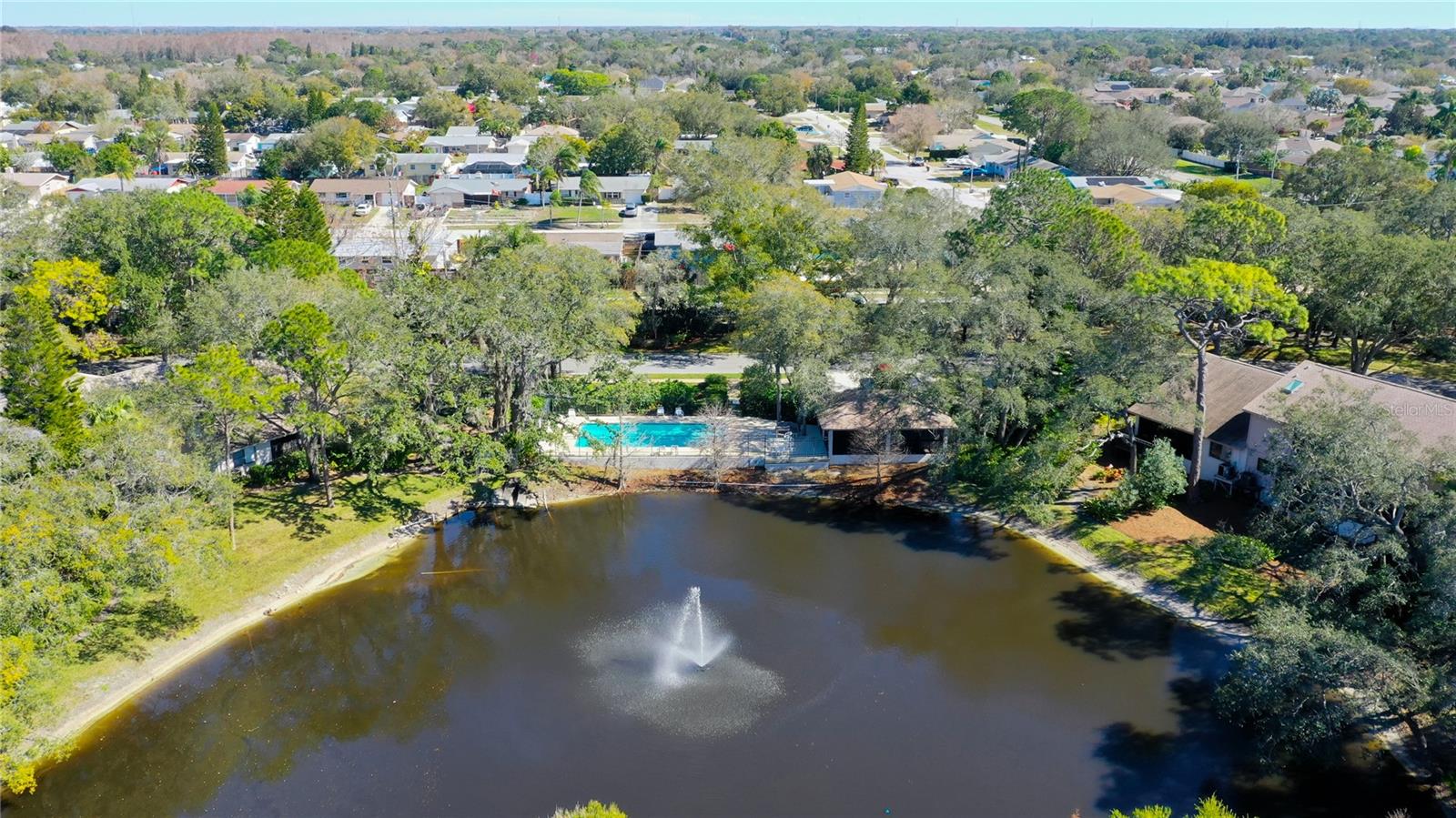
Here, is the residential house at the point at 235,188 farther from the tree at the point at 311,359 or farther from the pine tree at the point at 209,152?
the tree at the point at 311,359

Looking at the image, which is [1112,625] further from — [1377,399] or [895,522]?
[1377,399]

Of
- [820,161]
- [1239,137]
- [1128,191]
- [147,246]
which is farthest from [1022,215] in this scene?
[1239,137]

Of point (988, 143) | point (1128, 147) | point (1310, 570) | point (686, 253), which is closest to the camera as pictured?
point (1310, 570)

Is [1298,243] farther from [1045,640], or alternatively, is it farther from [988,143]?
[988,143]

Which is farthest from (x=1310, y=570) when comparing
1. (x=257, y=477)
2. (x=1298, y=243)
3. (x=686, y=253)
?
(x=686, y=253)

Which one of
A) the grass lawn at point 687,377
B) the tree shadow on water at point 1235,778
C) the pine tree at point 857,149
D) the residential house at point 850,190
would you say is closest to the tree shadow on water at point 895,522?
the tree shadow on water at point 1235,778

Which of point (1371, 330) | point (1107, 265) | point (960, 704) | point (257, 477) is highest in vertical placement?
point (1107, 265)
